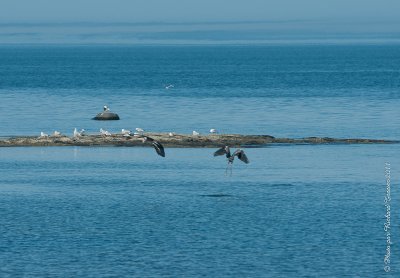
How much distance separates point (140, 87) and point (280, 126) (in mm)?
74465

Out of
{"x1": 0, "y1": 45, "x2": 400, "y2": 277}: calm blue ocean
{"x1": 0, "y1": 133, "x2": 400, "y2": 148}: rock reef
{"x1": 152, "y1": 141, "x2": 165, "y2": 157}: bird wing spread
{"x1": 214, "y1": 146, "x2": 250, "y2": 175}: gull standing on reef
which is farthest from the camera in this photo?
{"x1": 0, "y1": 133, "x2": 400, "y2": 148}: rock reef

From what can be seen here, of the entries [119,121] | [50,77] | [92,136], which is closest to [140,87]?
[50,77]

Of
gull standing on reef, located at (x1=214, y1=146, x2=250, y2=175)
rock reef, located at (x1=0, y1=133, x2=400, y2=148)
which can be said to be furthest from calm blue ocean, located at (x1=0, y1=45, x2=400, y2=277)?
gull standing on reef, located at (x1=214, y1=146, x2=250, y2=175)

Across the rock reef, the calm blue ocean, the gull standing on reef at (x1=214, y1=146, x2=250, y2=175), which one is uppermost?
the rock reef

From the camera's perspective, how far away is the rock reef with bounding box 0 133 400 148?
Result: 73.8 meters

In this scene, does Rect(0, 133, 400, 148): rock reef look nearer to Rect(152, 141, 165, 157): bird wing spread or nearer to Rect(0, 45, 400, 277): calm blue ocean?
Rect(0, 45, 400, 277): calm blue ocean

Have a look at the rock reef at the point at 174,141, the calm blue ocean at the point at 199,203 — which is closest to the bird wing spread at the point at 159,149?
the calm blue ocean at the point at 199,203

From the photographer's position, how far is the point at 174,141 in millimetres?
73875

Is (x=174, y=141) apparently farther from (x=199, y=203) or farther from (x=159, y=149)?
(x=159, y=149)

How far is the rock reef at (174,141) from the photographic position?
73.8 meters

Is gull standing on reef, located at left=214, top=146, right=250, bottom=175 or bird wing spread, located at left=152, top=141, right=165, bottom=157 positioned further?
bird wing spread, located at left=152, top=141, right=165, bottom=157

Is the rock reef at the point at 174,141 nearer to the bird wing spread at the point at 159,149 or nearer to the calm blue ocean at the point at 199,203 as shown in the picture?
the calm blue ocean at the point at 199,203

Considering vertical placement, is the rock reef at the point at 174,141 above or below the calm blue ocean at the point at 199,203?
above

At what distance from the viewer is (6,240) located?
41.3 meters
